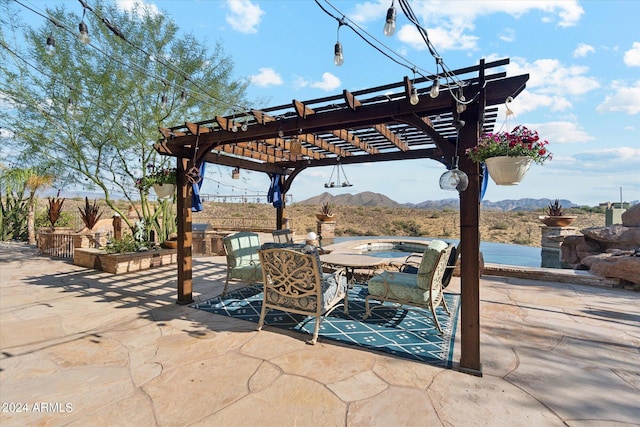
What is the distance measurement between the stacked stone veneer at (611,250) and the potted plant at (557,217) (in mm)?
772

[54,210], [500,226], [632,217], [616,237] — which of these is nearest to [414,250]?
[616,237]

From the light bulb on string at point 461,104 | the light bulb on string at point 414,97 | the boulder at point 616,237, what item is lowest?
the boulder at point 616,237

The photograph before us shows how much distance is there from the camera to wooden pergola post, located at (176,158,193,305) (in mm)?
4266

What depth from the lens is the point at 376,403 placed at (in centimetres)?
204

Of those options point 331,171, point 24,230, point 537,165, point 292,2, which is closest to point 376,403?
point 537,165

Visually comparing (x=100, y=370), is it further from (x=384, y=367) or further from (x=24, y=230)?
(x=24, y=230)

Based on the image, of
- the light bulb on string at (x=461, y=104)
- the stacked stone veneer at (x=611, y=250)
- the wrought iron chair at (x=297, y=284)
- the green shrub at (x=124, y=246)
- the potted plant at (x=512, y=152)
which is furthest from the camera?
the green shrub at (x=124, y=246)

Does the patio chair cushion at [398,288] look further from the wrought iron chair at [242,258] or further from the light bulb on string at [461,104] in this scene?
the light bulb on string at [461,104]

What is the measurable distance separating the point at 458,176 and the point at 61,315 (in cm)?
496

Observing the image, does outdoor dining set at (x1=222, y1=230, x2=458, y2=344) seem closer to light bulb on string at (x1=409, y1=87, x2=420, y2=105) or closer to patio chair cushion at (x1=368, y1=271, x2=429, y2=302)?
patio chair cushion at (x1=368, y1=271, x2=429, y2=302)

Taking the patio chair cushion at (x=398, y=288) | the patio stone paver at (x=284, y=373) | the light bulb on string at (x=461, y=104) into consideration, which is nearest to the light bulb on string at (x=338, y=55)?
the light bulb on string at (x=461, y=104)

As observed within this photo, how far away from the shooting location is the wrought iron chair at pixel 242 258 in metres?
4.27

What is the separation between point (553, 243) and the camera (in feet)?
28.2

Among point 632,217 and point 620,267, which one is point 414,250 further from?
point 632,217
